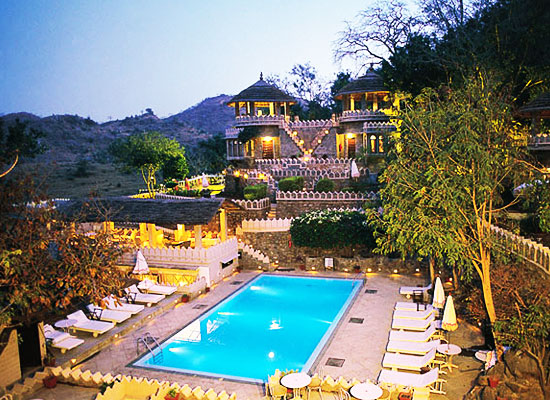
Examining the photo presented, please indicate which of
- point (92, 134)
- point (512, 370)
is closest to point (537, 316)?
point (512, 370)

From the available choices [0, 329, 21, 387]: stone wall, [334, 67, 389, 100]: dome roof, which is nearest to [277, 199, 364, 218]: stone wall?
[334, 67, 389, 100]: dome roof

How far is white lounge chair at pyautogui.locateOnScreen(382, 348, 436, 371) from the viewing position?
38.5 feet

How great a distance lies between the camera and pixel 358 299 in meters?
18.2

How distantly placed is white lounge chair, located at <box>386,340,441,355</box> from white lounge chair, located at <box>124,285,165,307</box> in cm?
922

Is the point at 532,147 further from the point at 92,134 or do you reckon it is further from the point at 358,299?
the point at 92,134

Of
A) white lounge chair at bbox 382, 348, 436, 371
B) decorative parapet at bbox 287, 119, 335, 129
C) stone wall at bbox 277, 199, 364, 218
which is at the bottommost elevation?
white lounge chair at bbox 382, 348, 436, 371

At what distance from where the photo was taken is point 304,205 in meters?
26.8

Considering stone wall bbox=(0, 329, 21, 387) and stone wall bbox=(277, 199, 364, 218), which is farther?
stone wall bbox=(277, 199, 364, 218)

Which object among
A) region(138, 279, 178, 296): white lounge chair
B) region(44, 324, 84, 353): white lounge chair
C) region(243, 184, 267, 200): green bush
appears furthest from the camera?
region(243, 184, 267, 200): green bush

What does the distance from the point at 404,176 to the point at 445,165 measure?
3.36 feet

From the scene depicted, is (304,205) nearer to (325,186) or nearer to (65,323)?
(325,186)

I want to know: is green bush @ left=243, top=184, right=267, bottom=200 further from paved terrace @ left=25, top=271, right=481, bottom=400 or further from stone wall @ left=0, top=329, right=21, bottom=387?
stone wall @ left=0, top=329, right=21, bottom=387

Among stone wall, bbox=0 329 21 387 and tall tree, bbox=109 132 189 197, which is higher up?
tall tree, bbox=109 132 189 197

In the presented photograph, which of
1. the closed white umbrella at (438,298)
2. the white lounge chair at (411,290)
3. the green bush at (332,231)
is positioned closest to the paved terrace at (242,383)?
the white lounge chair at (411,290)
